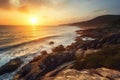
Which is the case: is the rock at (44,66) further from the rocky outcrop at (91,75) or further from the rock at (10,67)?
the rocky outcrop at (91,75)

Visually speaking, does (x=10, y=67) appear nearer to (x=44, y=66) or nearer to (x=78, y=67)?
(x=44, y=66)

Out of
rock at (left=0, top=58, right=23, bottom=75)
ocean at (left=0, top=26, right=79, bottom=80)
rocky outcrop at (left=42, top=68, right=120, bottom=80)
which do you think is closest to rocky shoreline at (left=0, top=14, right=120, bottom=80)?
rocky outcrop at (left=42, top=68, right=120, bottom=80)

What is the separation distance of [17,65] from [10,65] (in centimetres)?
97

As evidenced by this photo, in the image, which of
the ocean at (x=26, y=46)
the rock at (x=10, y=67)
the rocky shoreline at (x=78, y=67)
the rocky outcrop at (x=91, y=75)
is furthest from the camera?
the ocean at (x=26, y=46)

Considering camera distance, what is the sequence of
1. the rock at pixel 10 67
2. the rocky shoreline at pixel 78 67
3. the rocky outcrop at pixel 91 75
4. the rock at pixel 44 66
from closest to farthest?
the rocky outcrop at pixel 91 75, the rocky shoreline at pixel 78 67, the rock at pixel 44 66, the rock at pixel 10 67

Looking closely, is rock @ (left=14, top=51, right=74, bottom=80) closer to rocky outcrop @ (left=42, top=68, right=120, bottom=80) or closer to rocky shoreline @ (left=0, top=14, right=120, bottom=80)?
rocky shoreline @ (left=0, top=14, right=120, bottom=80)

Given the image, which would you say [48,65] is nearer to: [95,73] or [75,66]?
[75,66]

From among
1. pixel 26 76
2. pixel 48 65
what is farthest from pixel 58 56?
pixel 26 76

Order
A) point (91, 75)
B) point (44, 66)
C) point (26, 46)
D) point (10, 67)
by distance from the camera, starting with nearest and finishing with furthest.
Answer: point (91, 75) → point (44, 66) → point (10, 67) → point (26, 46)

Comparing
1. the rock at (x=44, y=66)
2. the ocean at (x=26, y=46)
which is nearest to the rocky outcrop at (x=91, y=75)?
the rock at (x=44, y=66)

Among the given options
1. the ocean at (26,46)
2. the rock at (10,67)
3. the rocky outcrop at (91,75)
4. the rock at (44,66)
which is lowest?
the ocean at (26,46)

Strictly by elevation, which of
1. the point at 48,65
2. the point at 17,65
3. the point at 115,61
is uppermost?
the point at 115,61

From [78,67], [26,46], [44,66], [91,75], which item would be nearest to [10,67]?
[44,66]

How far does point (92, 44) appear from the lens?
85.6ft
